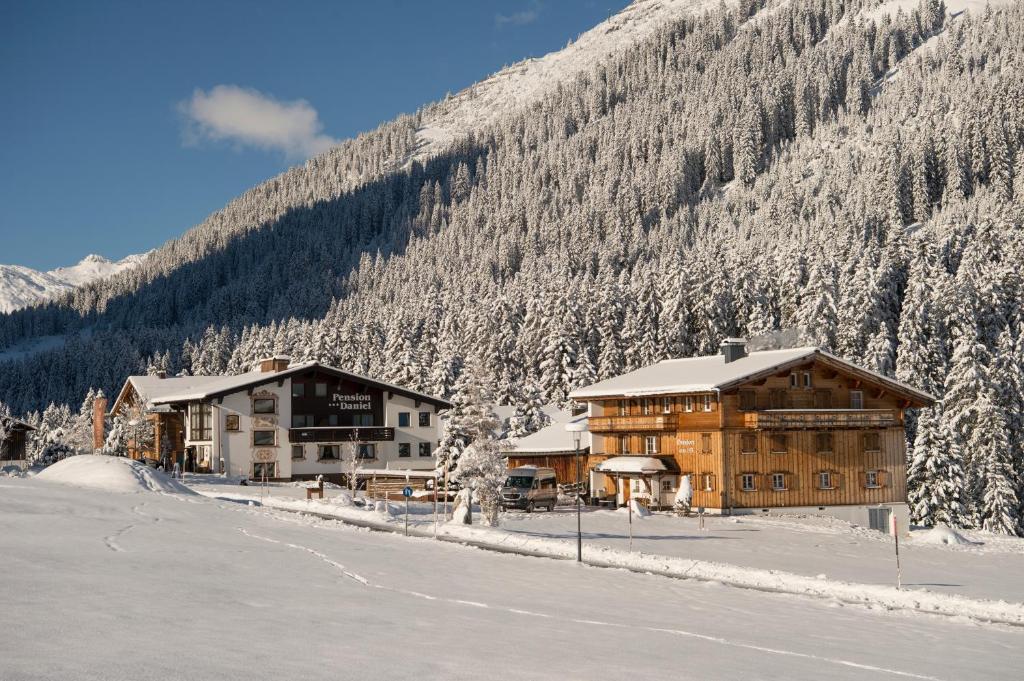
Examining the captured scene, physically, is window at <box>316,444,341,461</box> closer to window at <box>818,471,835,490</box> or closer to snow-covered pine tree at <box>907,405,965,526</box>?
window at <box>818,471,835,490</box>

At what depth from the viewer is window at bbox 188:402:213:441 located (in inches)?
3090

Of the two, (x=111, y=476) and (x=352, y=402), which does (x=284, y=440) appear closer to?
(x=352, y=402)

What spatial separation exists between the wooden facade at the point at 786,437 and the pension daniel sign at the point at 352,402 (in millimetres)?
25467

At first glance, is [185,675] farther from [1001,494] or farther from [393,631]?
[1001,494]

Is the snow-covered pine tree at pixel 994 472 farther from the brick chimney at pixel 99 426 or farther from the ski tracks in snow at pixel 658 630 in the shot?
the brick chimney at pixel 99 426

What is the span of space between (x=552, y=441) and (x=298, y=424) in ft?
69.9

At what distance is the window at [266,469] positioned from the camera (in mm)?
76812

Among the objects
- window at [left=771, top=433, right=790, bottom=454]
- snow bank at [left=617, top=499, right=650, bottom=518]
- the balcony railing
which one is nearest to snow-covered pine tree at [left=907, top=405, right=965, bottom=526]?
window at [left=771, top=433, right=790, bottom=454]

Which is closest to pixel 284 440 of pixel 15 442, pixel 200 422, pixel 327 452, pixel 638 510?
pixel 327 452

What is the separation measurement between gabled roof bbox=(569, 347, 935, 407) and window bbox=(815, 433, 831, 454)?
14.0ft

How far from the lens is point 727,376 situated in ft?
194

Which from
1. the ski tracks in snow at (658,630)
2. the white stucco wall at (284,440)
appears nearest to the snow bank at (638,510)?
the white stucco wall at (284,440)

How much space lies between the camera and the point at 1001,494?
2635 inches

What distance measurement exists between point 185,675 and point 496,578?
16488 millimetres
